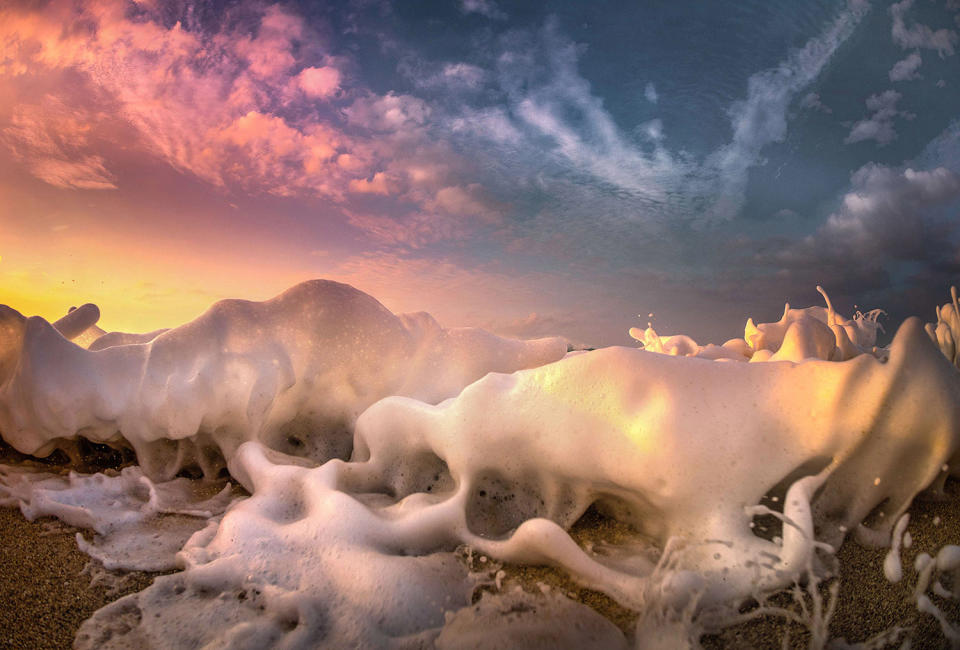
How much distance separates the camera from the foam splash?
1.37 meters

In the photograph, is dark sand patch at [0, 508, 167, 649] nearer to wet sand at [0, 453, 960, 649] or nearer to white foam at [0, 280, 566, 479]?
wet sand at [0, 453, 960, 649]

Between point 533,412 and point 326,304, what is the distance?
5.00 ft

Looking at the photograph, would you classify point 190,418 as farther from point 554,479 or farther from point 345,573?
point 554,479

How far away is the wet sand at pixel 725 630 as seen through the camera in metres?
1.25

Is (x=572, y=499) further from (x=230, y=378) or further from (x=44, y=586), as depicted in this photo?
(x=230, y=378)

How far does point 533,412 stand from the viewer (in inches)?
75.3

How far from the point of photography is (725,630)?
1289 mm

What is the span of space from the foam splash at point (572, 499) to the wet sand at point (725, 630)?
0.17 ft

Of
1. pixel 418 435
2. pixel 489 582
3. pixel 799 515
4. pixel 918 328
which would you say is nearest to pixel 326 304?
pixel 418 435

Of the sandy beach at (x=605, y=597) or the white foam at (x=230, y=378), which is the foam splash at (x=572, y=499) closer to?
the sandy beach at (x=605, y=597)

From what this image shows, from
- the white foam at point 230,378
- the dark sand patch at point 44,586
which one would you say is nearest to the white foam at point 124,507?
the dark sand patch at point 44,586

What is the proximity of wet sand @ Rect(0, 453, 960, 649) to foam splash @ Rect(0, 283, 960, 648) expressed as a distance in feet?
0.17

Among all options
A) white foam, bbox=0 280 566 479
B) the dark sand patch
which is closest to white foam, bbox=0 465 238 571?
the dark sand patch

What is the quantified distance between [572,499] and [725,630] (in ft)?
2.18
